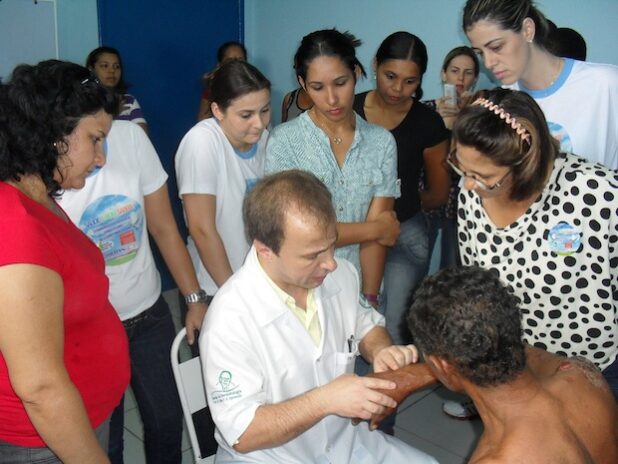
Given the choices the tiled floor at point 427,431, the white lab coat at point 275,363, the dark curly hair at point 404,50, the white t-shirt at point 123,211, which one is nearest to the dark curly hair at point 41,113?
the white t-shirt at point 123,211

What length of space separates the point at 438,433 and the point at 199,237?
165 centimetres

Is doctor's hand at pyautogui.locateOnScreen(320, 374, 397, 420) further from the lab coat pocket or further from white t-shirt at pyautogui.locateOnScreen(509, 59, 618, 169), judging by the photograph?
white t-shirt at pyautogui.locateOnScreen(509, 59, 618, 169)

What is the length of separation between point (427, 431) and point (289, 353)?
1.71 metres

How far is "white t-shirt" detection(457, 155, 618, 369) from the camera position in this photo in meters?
1.52

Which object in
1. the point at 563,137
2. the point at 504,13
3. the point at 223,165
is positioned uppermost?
the point at 504,13

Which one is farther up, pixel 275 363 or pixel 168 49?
pixel 168 49

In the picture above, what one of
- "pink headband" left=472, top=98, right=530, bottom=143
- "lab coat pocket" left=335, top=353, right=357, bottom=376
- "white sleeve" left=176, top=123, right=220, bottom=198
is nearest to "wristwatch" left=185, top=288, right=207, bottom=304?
"white sleeve" left=176, top=123, right=220, bottom=198

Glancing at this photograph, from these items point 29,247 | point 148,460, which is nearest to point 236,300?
point 29,247

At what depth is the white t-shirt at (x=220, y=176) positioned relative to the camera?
6.64 feet

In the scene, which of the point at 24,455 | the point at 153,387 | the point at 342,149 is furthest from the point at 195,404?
the point at 342,149

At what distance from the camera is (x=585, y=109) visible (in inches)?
71.8

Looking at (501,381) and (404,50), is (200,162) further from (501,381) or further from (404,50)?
(501,381)

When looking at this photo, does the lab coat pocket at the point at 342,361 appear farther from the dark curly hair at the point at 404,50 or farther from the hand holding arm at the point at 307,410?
the dark curly hair at the point at 404,50

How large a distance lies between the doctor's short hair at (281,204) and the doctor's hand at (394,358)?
42 cm
